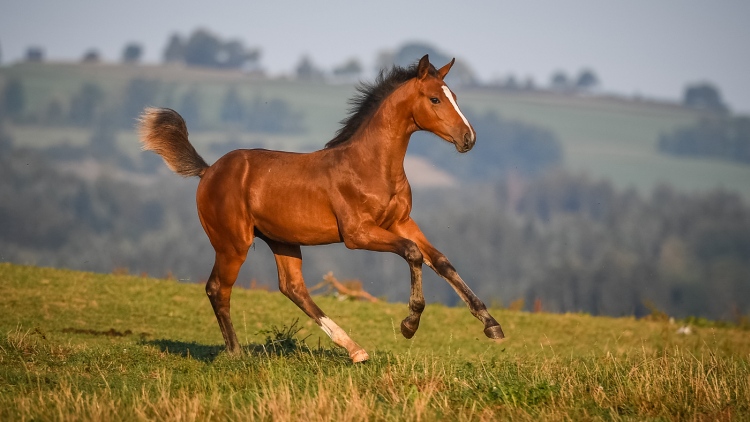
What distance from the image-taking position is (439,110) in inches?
420

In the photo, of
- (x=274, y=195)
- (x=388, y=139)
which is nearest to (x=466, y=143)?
(x=388, y=139)

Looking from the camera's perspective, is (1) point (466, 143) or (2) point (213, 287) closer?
(1) point (466, 143)

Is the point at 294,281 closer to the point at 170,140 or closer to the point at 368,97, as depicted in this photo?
the point at 368,97

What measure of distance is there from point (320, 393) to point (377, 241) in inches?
91.0

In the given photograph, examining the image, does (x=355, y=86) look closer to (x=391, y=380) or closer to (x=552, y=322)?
(x=391, y=380)

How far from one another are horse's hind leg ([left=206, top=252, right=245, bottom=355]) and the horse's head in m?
2.65

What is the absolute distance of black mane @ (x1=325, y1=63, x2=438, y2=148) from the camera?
11.3 metres

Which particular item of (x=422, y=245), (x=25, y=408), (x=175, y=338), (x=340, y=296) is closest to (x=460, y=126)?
(x=422, y=245)

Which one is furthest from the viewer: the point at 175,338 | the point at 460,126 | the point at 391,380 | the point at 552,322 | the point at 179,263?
the point at 179,263

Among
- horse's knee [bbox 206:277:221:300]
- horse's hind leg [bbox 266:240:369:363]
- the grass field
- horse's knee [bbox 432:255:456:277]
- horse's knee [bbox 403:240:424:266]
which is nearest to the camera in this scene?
the grass field

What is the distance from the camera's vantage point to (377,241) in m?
10.6

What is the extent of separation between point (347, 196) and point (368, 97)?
117 centimetres

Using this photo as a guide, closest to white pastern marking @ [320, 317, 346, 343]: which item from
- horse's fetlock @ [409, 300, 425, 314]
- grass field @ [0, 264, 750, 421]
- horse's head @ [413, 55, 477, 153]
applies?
grass field @ [0, 264, 750, 421]

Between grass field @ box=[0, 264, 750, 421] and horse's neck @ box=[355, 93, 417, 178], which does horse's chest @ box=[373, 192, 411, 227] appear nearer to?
horse's neck @ box=[355, 93, 417, 178]
